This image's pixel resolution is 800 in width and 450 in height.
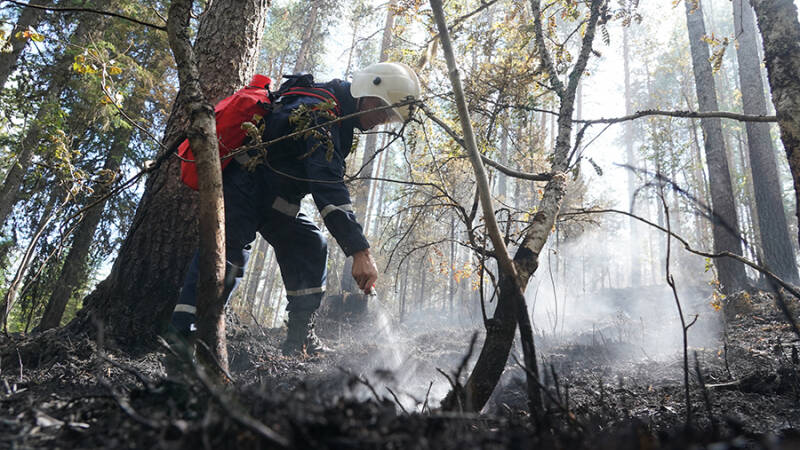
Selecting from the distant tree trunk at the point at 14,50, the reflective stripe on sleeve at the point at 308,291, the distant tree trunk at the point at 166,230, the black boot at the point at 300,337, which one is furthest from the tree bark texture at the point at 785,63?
the distant tree trunk at the point at 14,50

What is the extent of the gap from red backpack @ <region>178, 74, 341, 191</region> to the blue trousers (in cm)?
→ 25

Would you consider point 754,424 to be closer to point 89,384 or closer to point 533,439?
point 533,439

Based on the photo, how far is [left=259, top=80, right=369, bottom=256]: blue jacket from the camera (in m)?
2.56

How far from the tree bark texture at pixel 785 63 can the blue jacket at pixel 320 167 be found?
2164 millimetres

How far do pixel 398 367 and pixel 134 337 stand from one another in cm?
253

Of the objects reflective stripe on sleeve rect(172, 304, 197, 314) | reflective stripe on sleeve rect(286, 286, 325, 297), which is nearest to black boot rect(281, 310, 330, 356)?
reflective stripe on sleeve rect(286, 286, 325, 297)

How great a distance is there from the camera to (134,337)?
284 cm

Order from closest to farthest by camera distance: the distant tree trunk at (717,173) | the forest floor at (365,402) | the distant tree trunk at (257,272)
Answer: the forest floor at (365,402) < the distant tree trunk at (717,173) < the distant tree trunk at (257,272)

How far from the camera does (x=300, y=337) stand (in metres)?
3.88

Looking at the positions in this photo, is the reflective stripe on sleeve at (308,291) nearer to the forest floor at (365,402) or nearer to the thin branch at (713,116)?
the forest floor at (365,402)

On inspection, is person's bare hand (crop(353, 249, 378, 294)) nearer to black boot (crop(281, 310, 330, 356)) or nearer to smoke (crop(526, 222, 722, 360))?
smoke (crop(526, 222, 722, 360))

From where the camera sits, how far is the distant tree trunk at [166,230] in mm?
2926

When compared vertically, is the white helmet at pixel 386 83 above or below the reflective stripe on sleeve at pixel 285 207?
above

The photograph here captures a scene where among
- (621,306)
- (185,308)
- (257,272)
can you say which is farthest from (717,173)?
(257,272)
